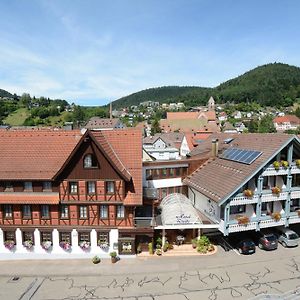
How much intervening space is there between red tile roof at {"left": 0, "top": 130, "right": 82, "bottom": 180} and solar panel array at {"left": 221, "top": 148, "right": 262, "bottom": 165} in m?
15.4

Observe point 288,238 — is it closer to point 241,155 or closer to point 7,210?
point 241,155

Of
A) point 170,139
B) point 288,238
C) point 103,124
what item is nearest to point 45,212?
point 288,238

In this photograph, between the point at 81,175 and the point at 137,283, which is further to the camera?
the point at 81,175

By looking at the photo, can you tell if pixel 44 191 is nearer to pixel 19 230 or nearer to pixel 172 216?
pixel 19 230

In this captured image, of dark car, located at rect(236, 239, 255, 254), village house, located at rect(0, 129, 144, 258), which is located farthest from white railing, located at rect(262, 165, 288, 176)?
village house, located at rect(0, 129, 144, 258)

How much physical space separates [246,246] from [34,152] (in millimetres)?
20624

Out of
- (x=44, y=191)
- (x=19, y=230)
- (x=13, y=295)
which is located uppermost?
(x=44, y=191)

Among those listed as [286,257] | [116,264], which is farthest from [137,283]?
[286,257]

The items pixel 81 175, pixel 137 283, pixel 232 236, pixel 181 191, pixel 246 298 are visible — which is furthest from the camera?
pixel 181 191

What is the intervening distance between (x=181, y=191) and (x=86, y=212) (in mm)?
12783

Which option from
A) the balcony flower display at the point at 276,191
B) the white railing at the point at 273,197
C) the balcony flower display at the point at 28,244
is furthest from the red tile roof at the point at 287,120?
the balcony flower display at the point at 28,244

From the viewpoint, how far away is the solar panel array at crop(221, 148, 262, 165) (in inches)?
1099

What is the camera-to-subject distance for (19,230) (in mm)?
26094

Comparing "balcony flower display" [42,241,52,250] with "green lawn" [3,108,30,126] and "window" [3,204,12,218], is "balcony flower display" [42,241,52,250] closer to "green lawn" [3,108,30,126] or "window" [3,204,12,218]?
"window" [3,204,12,218]
